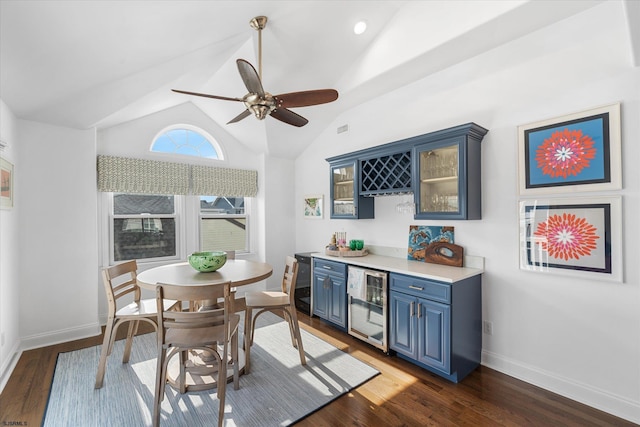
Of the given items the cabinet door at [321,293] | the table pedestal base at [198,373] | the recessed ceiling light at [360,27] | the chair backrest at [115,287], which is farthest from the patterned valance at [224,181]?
the recessed ceiling light at [360,27]

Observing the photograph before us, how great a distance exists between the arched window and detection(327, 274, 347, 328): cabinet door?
2.78m

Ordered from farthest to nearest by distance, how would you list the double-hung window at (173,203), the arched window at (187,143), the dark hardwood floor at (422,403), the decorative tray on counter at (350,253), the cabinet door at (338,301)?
the arched window at (187,143) → the double-hung window at (173,203) → the decorative tray on counter at (350,253) → the cabinet door at (338,301) → the dark hardwood floor at (422,403)

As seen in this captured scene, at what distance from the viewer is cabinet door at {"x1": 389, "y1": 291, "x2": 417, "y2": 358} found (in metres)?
2.64

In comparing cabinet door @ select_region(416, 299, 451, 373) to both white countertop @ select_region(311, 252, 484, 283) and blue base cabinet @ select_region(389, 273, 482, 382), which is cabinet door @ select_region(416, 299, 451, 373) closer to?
blue base cabinet @ select_region(389, 273, 482, 382)

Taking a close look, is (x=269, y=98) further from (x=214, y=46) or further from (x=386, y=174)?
(x=386, y=174)

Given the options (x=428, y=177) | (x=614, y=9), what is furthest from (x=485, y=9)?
(x=428, y=177)

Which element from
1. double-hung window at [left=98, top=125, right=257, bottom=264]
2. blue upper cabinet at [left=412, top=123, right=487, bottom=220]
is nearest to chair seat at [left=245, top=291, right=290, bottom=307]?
blue upper cabinet at [left=412, top=123, right=487, bottom=220]

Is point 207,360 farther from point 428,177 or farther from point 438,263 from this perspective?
point 428,177

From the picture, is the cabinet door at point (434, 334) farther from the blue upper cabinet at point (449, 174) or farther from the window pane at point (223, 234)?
the window pane at point (223, 234)

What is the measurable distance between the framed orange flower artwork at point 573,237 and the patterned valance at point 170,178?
12.6 feet

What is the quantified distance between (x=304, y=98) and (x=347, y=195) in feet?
5.90

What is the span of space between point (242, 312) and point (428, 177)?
3155 millimetres

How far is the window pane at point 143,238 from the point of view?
3.94 m

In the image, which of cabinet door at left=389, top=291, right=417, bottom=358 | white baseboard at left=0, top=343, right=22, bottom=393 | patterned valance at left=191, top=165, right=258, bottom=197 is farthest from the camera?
patterned valance at left=191, top=165, right=258, bottom=197
